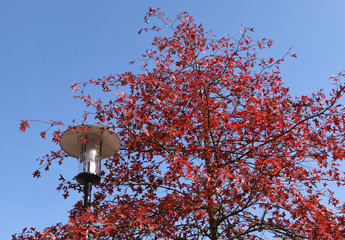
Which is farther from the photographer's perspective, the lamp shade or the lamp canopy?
the lamp canopy

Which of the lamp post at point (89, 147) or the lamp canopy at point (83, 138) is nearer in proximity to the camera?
the lamp post at point (89, 147)

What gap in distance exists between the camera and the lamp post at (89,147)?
521 cm

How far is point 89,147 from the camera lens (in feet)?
Result: 18.1

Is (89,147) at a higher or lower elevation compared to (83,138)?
lower

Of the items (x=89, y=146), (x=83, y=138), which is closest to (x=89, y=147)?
(x=89, y=146)

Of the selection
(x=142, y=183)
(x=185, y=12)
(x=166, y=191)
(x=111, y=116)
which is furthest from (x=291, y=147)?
(x=185, y=12)

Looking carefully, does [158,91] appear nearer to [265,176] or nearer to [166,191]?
[166,191]

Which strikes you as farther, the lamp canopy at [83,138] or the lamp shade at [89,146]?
the lamp canopy at [83,138]

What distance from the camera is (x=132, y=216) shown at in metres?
5.23

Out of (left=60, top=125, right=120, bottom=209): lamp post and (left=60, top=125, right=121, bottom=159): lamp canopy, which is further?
(left=60, top=125, right=121, bottom=159): lamp canopy

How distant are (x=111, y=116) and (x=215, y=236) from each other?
2.86 metres

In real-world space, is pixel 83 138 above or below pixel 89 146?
above

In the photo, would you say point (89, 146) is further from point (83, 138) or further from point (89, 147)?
point (83, 138)

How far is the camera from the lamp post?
17.1 feet
